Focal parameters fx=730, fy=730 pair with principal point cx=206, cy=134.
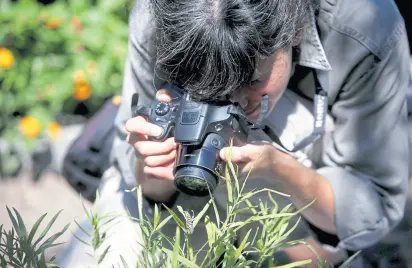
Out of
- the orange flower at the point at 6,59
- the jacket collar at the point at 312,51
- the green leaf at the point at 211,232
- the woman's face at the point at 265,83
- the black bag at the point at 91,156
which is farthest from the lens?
the orange flower at the point at 6,59

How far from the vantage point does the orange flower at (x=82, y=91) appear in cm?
264

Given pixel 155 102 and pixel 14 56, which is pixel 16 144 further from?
pixel 155 102

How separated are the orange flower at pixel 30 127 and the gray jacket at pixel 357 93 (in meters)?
1.01

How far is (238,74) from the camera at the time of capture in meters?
1.25

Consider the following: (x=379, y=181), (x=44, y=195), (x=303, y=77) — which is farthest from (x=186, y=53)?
(x=44, y=195)

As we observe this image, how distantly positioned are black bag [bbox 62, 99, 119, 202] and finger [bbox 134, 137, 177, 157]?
0.56 m

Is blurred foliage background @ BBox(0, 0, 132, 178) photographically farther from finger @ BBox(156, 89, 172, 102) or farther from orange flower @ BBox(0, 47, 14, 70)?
finger @ BBox(156, 89, 172, 102)

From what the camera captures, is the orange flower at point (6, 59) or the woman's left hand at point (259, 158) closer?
the woman's left hand at point (259, 158)

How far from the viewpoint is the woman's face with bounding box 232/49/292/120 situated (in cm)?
130

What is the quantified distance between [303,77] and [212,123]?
1.34 feet

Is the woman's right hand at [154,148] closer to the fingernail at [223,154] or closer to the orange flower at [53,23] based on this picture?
the fingernail at [223,154]

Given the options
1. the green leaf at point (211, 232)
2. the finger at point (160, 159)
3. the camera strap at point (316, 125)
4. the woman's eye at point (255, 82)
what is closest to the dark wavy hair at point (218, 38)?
the woman's eye at point (255, 82)

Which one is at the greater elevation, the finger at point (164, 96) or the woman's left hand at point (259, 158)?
the finger at point (164, 96)

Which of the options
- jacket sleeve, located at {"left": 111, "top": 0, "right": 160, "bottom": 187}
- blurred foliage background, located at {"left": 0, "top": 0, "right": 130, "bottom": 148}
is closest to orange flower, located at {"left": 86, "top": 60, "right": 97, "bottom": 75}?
blurred foliage background, located at {"left": 0, "top": 0, "right": 130, "bottom": 148}
